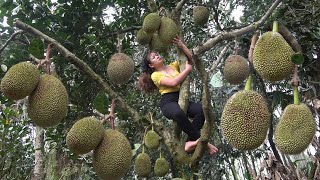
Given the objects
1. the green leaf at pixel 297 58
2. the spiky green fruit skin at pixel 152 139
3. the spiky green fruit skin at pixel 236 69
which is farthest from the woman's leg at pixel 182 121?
the green leaf at pixel 297 58

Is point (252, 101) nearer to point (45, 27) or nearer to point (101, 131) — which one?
point (101, 131)

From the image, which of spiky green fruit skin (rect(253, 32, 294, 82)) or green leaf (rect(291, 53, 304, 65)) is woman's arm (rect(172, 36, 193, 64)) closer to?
spiky green fruit skin (rect(253, 32, 294, 82))

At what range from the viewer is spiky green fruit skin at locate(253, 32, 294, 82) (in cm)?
106

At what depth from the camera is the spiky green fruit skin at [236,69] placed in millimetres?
2033

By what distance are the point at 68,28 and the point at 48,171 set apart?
58.5 inches

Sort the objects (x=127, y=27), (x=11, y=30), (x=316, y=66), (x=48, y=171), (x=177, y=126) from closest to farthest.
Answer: (x=316, y=66)
(x=177, y=126)
(x=11, y=30)
(x=127, y=27)
(x=48, y=171)

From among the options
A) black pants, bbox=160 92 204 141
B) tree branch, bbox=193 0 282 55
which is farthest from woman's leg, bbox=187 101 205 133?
tree branch, bbox=193 0 282 55

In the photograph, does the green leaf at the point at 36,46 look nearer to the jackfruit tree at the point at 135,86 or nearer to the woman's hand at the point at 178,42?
the jackfruit tree at the point at 135,86

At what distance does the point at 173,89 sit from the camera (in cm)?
225

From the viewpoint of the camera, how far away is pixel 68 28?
219cm

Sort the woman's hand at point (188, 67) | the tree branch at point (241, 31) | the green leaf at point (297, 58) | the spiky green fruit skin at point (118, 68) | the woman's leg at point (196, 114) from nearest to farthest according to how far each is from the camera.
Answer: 1. the green leaf at point (297, 58)
2. the tree branch at point (241, 31)
3. the woman's hand at point (188, 67)
4. the woman's leg at point (196, 114)
5. the spiky green fruit skin at point (118, 68)

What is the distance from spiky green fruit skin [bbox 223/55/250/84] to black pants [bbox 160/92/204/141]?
239 mm

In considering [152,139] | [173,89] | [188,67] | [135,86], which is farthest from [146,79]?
[135,86]

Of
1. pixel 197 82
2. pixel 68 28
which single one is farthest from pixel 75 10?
pixel 197 82
